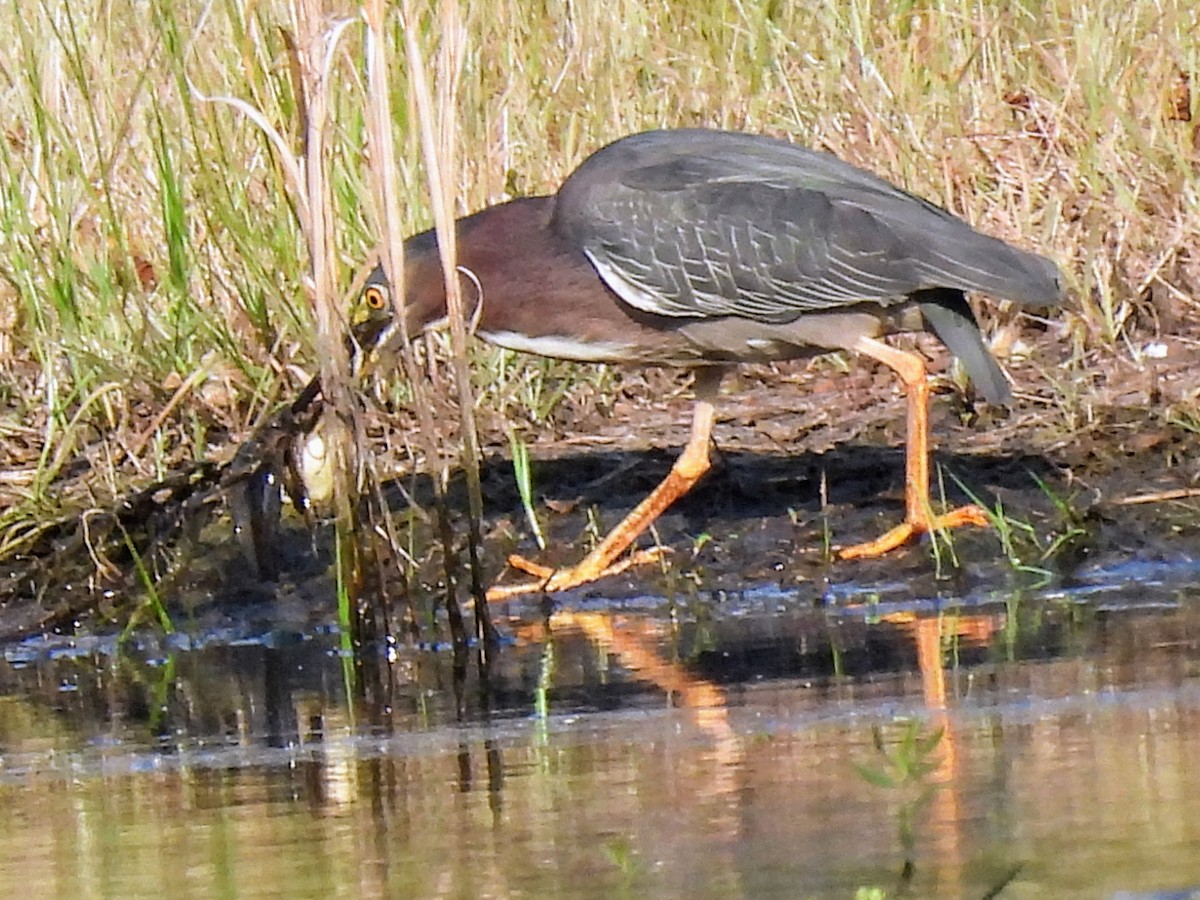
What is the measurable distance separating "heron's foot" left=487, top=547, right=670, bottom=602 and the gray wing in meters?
0.57

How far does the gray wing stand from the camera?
5.82 meters

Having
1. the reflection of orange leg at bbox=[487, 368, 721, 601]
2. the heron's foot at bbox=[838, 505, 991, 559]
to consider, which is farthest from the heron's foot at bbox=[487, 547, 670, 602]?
the heron's foot at bbox=[838, 505, 991, 559]

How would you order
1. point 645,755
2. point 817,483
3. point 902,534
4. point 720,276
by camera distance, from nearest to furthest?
point 645,755, point 902,534, point 720,276, point 817,483

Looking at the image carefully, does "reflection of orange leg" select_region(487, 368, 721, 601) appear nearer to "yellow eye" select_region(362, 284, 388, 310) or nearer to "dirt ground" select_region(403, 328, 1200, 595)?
"dirt ground" select_region(403, 328, 1200, 595)

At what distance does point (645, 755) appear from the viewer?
11.9ft

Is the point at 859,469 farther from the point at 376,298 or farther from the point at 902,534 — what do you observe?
the point at 376,298

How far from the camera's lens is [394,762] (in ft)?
12.3

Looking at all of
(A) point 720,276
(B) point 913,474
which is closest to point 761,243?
(A) point 720,276

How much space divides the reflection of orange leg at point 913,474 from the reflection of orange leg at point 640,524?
1.30ft

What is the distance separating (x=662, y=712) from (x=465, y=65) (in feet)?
12.5

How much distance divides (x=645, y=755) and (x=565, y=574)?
215 cm

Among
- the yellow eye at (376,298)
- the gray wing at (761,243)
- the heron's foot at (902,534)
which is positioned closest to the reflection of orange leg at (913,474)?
A: the heron's foot at (902,534)

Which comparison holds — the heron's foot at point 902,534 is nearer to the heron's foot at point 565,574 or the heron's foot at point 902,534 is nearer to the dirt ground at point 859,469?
the dirt ground at point 859,469

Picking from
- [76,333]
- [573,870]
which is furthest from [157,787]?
[76,333]
